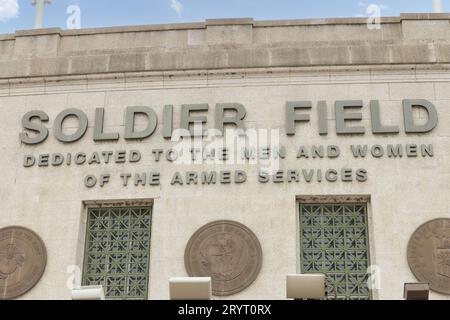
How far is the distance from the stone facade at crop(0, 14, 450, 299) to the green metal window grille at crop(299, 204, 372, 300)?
27 centimetres

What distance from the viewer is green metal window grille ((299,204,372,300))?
14.7 meters

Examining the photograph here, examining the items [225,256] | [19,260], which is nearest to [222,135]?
[225,256]

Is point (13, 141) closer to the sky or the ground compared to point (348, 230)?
closer to the sky

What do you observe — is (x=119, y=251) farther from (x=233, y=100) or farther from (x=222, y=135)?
(x=233, y=100)

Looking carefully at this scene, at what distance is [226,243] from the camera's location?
1497 centimetres

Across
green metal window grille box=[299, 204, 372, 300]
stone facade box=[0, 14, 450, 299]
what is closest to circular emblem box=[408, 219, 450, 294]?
stone facade box=[0, 14, 450, 299]

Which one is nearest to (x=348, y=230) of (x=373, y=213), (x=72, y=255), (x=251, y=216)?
(x=373, y=213)

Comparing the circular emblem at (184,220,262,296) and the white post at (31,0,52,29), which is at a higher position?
the white post at (31,0,52,29)

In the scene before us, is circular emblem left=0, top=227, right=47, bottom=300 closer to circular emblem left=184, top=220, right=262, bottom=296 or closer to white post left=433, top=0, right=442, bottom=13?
circular emblem left=184, top=220, right=262, bottom=296

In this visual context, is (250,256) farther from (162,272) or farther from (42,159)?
(42,159)

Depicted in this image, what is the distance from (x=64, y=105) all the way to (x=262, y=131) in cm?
435

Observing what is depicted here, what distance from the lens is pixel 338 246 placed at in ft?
49.4

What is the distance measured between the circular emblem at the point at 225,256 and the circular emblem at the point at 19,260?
295cm

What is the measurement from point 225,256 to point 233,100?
3450mm
